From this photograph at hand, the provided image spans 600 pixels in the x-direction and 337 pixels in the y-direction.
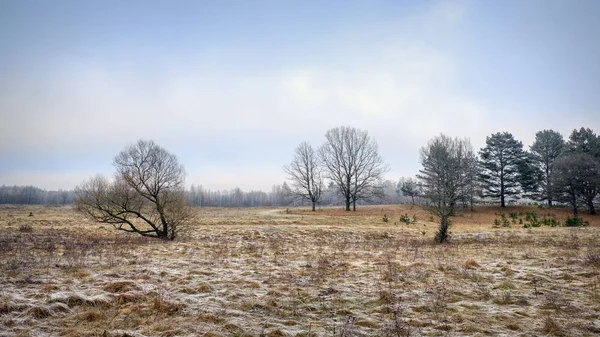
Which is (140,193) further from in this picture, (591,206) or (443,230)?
(591,206)

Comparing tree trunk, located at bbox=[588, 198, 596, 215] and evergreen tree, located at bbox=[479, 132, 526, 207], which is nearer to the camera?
tree trunk, located at bbox=[588, 198, 596, 215]

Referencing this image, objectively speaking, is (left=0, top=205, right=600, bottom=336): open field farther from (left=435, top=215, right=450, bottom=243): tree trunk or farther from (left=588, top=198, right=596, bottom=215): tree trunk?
(left=588, top=198, right=596, bottom=215): tree trunk

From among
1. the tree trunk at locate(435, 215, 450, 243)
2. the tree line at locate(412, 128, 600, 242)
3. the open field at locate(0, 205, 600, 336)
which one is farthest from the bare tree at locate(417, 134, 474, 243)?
the open field at locate(0, 205, 600, 336)

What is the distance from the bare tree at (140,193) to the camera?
56.6 ft

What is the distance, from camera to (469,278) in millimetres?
8203

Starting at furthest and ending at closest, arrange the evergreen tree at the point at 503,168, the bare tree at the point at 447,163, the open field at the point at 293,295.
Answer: the evergreen tree at the point at 503,168, the bare tree at the point at 447,163, the open field at the point at 293,295

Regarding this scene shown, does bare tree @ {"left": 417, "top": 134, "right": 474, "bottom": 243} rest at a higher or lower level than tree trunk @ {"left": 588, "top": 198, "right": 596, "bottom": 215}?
higher

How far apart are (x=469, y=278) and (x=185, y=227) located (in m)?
16.3

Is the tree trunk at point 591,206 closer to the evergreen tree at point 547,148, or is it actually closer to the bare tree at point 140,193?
the evergreen tree at point 547,148

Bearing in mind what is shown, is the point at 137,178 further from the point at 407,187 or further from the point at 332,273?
the point at 407,187

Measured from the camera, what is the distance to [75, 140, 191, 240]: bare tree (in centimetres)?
1725

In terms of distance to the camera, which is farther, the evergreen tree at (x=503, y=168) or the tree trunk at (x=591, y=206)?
the evergreen tree at (x=503, y=168)

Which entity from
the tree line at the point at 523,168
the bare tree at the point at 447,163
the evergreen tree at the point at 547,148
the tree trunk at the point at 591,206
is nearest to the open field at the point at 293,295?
the bare tree at the point at 447,163

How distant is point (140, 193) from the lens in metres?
17.4
